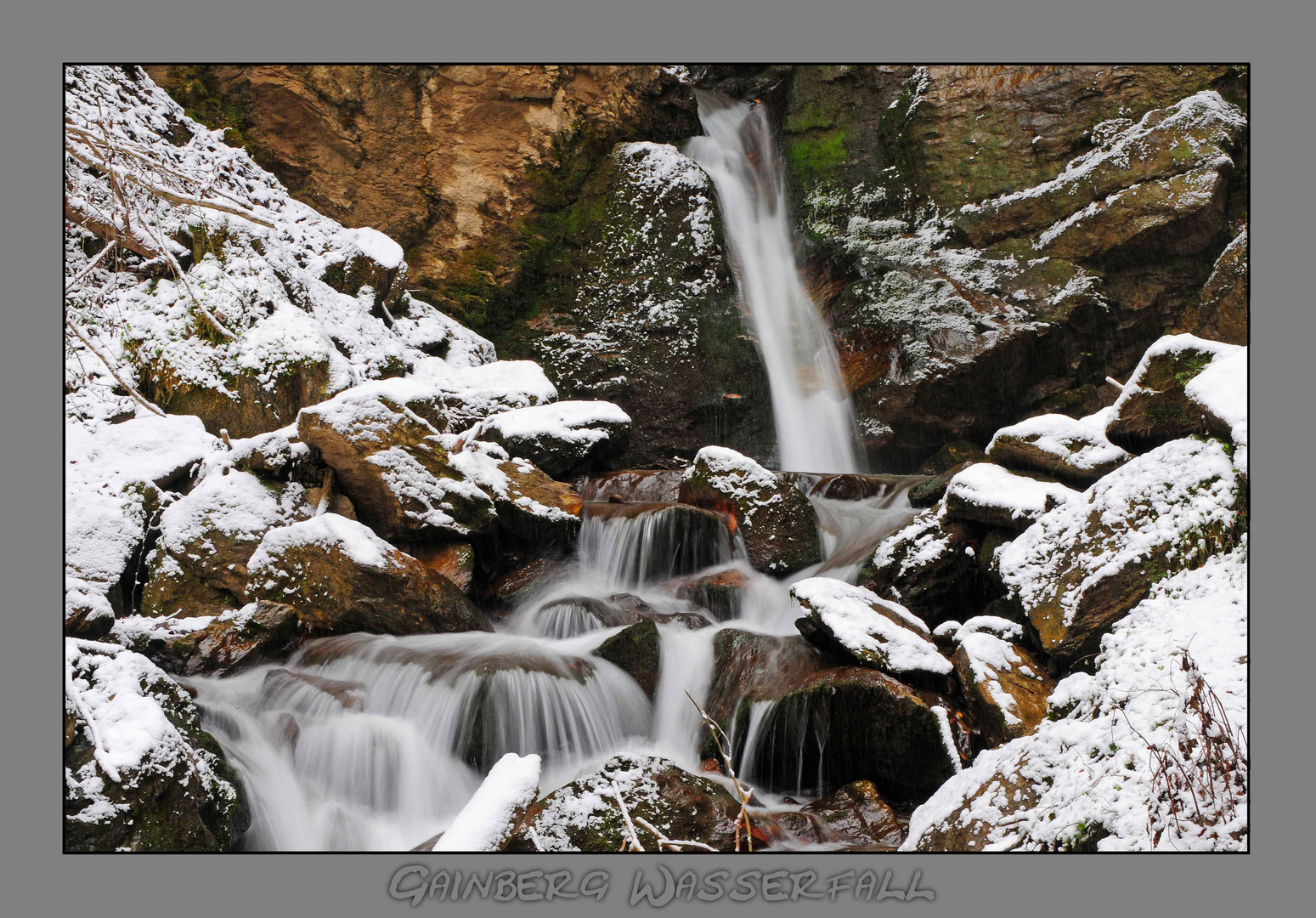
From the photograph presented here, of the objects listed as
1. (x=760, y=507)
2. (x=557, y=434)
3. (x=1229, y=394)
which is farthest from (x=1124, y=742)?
(x=557, y=434)

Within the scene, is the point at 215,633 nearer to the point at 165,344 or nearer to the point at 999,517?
the point at 165,344

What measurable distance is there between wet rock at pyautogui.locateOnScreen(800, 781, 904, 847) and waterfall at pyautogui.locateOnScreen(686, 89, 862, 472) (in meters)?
6.41

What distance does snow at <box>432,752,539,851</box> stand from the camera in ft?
9.61

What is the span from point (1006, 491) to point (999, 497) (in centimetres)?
7

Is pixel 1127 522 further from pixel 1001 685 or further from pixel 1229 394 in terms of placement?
pixel 1001 685

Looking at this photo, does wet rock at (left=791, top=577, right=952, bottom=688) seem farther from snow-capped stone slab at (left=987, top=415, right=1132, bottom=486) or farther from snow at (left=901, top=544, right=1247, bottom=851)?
snow-capped stone slab at (left=987, top=415, right=1132, bottom=486)

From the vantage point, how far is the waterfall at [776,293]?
433 inches

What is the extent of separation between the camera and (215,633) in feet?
18.0

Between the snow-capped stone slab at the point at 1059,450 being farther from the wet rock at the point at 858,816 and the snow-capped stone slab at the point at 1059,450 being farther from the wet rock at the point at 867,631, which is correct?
the wet rock at the point at 858,816

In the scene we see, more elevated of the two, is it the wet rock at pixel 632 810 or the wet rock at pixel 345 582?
the wet rock at pixel 345 582

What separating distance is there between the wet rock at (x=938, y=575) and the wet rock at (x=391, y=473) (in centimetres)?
316

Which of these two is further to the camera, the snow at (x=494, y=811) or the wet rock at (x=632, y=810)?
the wet rock at (x=632, y=810)

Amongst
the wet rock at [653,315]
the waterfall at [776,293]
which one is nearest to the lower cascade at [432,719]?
the wet rock at [653,315]

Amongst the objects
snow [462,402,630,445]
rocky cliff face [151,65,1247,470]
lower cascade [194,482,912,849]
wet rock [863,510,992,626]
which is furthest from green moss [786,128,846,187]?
lower cascade [194,482,912,849]
